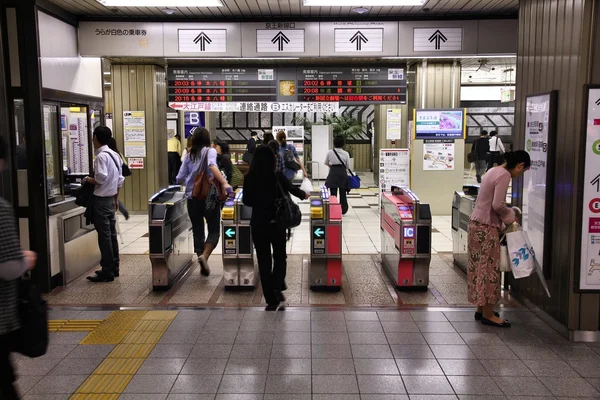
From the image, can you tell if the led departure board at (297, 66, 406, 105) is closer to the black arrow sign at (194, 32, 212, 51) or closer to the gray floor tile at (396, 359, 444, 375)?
the black arrow sign at (194, 32, 212, 51)

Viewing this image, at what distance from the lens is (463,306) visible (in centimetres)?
525

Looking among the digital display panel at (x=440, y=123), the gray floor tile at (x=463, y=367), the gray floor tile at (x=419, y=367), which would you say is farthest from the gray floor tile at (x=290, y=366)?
the digital display panel at (x=440, y=123)

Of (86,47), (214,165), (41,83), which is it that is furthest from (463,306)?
(86,47)

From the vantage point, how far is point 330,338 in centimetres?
439

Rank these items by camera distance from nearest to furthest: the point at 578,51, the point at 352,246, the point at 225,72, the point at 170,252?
1. the point at 578,51
2. the point at 170,252
3. the point at 352,246
4. the point at 225,72

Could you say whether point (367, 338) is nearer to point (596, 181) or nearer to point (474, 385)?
point (474, 385)

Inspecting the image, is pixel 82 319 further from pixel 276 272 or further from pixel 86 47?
pixel 86 47

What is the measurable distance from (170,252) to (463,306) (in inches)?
118

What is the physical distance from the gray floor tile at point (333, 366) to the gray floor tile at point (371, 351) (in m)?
0.14

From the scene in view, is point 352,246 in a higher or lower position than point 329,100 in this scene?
lower

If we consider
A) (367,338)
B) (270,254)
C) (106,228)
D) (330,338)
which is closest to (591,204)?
(367,338)

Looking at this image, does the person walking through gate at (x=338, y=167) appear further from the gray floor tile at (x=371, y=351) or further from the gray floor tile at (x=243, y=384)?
the gray floor tile at (x=243, y=384)

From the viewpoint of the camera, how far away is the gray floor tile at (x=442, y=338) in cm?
431

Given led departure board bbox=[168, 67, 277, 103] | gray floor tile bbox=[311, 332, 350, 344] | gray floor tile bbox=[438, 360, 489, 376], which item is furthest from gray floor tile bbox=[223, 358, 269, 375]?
led departure board bbox=[168, 67, 277, 103]
